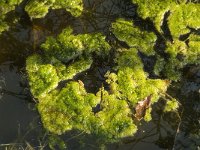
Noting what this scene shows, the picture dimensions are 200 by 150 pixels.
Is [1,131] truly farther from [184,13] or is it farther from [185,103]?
[184,13]

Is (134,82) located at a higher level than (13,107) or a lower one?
higher

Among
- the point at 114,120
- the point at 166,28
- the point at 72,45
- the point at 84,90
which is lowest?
the point at 114,120

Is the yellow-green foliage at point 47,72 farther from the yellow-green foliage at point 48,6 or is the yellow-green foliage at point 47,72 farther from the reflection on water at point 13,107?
the yellow-green foliage at point 48,6

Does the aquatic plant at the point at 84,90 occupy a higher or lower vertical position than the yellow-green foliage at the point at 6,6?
lower

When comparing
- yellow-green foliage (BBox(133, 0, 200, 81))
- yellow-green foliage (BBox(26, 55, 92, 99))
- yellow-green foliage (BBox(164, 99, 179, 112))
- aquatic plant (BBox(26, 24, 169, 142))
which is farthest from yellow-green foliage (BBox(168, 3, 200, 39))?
yellow-green foliage (BBox(26, 55, 92, 99))

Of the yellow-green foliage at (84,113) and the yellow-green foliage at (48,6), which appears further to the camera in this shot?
the yellow-green foliage at (48,6)

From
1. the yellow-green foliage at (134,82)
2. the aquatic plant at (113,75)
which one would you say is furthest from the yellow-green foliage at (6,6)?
the yellow-green foliage at (134,82)

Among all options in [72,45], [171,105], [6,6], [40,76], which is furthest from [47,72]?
[171,105]

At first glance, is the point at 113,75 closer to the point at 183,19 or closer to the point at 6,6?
the point at 183,19

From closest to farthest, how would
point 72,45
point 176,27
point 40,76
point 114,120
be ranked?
point 114,120 < point 40,76 < point 72,45 < point 176,27
